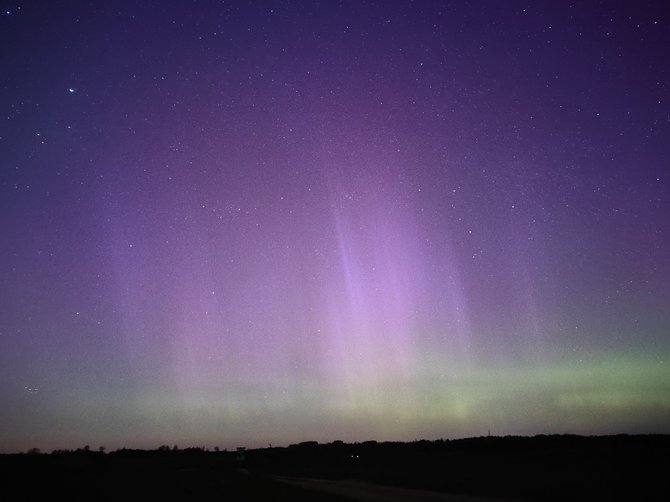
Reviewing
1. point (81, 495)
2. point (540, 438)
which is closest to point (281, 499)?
point (81, 495)

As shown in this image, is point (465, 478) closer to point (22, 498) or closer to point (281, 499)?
point (281, 499)

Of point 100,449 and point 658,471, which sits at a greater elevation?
point 100,449

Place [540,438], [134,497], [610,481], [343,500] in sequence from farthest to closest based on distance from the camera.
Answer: [540,438] < [610,481] < [134,497] < [343,500]

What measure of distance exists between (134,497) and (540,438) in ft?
464

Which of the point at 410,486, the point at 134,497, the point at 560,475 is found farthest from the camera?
the point at 560,475

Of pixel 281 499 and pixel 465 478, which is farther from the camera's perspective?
pixel 465 478

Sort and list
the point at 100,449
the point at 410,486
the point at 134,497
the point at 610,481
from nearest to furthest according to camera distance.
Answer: the point at 134,497, the point at 610,481, the point at 410,486, the point at 100,449

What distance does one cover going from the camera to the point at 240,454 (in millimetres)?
116000

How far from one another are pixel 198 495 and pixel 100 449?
18615 cm

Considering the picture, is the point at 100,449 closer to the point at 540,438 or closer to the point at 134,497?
the point at 540,438

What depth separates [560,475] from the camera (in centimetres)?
4416

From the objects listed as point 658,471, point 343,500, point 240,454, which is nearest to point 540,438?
point 240,454

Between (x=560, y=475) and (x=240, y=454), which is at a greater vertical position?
(x=240, y=454)

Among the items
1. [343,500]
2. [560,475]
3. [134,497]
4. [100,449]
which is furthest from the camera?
[100,449]
